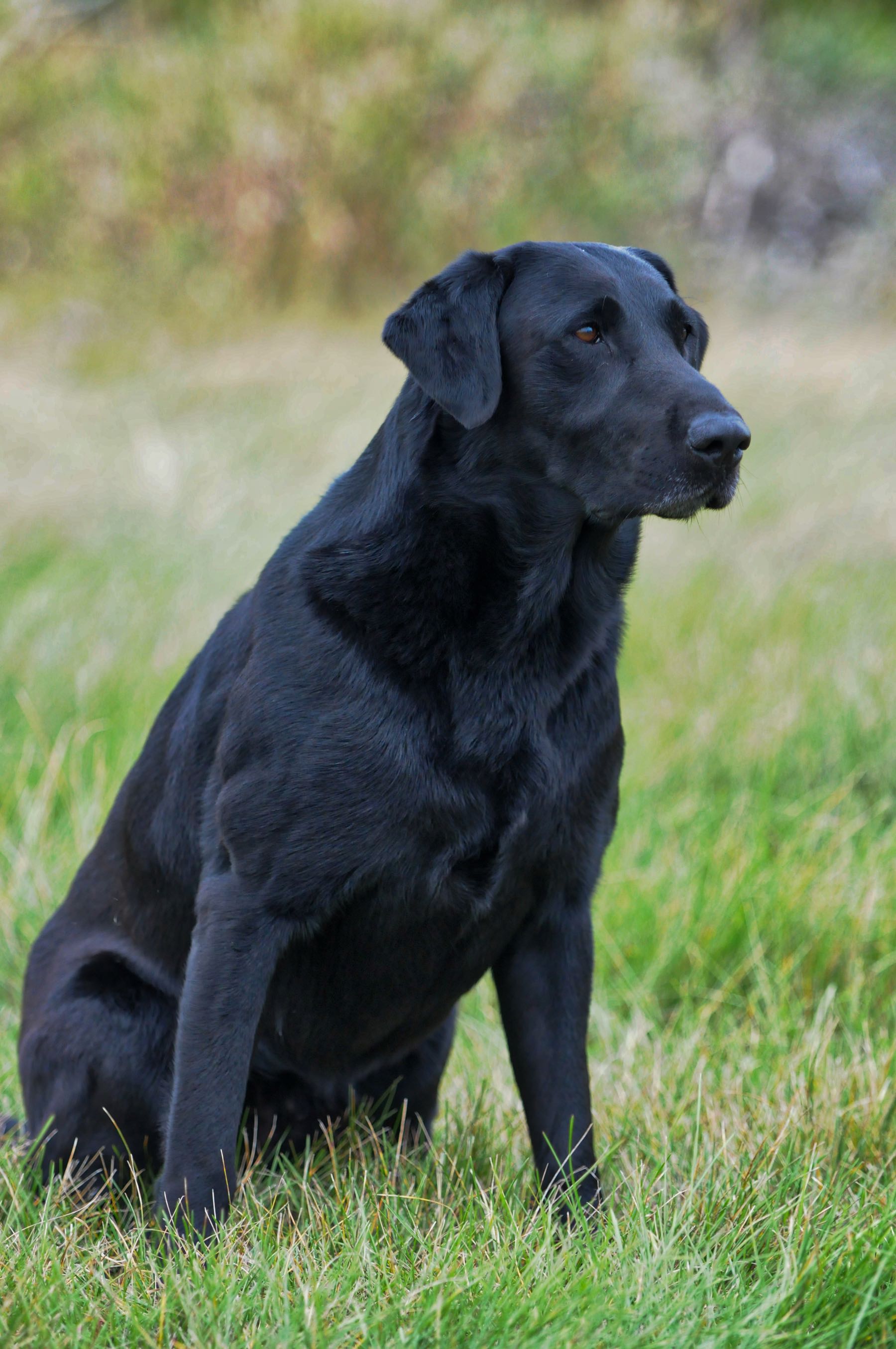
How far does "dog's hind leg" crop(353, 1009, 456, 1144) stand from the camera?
2.28 metres

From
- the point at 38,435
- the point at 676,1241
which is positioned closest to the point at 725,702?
the point at 676,1241

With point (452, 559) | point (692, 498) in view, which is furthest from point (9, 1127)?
point (692, 498)

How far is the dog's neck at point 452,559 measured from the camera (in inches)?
74.5

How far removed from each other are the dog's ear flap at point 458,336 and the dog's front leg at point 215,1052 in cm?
77

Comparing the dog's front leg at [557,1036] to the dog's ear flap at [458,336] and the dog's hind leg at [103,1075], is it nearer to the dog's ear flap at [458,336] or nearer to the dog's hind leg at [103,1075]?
the dog's hind leg at [103,1075]

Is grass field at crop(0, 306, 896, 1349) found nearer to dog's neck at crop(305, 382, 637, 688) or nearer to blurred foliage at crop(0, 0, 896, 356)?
dog's neck at crop(305, 382, 637, 688)

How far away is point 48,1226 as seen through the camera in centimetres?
182

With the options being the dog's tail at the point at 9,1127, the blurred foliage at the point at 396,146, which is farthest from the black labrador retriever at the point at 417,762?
the blurred foliage at the point at 396,146

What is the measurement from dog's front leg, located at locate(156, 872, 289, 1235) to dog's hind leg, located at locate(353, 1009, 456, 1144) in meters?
0.47

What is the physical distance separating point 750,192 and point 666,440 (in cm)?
1462

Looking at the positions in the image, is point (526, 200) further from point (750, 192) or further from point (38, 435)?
point (38, 435)

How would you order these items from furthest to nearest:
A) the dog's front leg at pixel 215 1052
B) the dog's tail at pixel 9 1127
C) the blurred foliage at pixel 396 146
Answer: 1. the blurred foliage at pixel 396 146
2. the dog's tail at pixel 9 1127
3. the dog's front leg at pixel 215 1052

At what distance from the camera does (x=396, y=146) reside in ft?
44.6

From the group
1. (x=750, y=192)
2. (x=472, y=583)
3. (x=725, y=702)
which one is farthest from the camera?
(x=750, y=192)
